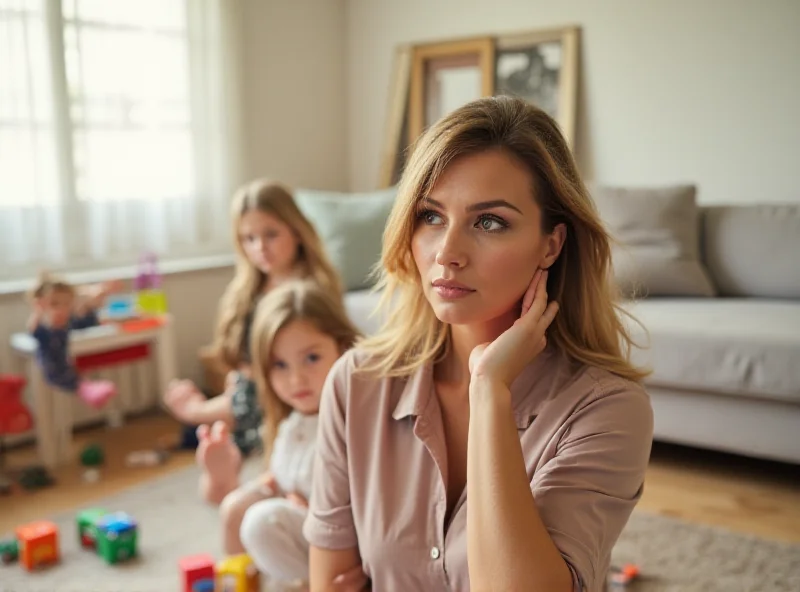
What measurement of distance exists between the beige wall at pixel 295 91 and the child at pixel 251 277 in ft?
5.00

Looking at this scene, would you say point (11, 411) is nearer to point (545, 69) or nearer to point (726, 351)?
point (726, 351)

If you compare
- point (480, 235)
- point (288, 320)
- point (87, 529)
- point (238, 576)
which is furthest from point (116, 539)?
point (480, 235)

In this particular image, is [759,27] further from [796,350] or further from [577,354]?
[577,354]

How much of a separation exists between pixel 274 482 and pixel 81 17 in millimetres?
2240

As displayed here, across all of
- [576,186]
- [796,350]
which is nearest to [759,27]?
[796,350]

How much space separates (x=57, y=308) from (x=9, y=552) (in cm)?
93

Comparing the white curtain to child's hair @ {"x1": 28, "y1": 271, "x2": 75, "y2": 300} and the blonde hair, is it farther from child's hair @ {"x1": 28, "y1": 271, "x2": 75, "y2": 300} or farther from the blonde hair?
the blonde hair

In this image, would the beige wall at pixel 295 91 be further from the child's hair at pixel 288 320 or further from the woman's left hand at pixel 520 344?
the woman's left hand at pixel 520 344

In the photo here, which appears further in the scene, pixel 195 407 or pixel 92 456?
pixel 92 456

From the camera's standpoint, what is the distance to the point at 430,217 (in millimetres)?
1247

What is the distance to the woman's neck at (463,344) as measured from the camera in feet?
4.34

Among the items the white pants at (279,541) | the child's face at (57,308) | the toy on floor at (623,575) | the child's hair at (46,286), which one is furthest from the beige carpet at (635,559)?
the child's hair at (46,286)

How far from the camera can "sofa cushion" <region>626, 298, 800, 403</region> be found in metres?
2.59

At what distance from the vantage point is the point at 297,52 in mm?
4500
